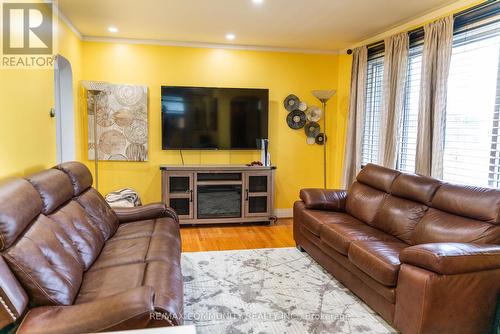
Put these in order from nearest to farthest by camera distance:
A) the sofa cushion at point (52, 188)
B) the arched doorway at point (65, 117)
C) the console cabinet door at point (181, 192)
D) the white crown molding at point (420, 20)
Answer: the sofa cushion at point (52, 188)
the white crown molding at point (420, 20)
the arched doorway at point (65, 117)
the console cabinet door at point (181, 192)

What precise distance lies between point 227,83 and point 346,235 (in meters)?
3.11

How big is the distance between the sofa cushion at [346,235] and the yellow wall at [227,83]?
2339 millimetres

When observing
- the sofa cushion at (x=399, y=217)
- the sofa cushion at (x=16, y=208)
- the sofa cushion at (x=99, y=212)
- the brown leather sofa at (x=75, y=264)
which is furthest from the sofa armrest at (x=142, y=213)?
the sofa cushion at (x=399, y=217)

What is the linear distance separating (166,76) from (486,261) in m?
4.32

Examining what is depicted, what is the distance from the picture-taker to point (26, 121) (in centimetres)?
281

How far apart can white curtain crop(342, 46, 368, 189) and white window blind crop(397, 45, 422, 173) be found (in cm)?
81

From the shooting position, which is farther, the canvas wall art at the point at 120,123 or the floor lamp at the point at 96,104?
the canvas wall art at the point at 120,123

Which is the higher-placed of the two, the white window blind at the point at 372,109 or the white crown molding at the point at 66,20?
the white crown molding at the point at 66,20

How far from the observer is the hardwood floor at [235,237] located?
13.8 ft

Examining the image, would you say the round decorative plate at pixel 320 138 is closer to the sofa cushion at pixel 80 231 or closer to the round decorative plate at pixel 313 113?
the round decorative plate at pixel 313 113

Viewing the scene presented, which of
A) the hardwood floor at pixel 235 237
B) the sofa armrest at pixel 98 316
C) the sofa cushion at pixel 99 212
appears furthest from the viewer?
the hardwood floor at pixel 235 237

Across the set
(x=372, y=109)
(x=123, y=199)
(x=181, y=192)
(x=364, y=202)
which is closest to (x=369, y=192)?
(x=364, y=202)

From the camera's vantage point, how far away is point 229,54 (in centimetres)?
526

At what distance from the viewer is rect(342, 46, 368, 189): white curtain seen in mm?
4852
